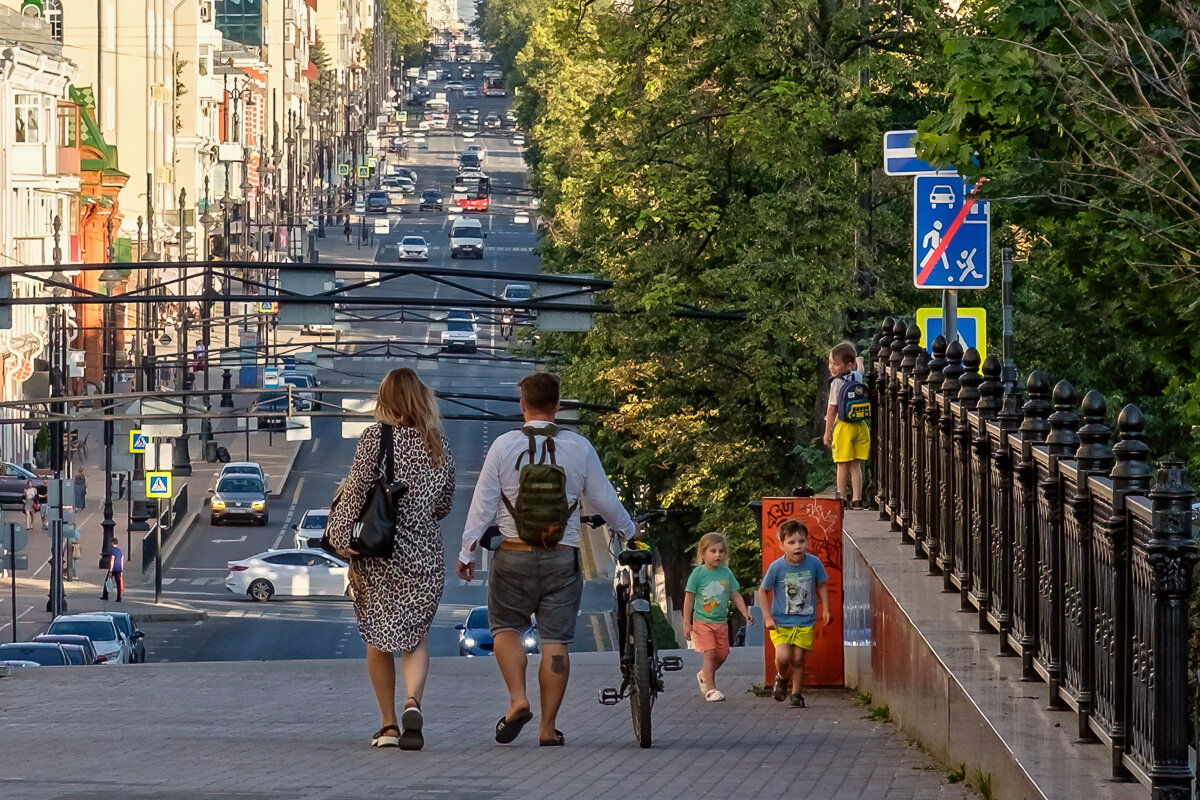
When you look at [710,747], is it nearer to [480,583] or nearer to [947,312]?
[947,312]

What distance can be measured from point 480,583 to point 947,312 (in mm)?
47528

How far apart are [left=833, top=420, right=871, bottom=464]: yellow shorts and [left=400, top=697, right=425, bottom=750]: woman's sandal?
5379 millimetres

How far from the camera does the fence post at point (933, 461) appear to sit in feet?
38.9

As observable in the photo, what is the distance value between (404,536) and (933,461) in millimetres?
3086

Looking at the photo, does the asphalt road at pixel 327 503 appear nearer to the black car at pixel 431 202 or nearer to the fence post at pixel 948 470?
the black car at pixel 431 202

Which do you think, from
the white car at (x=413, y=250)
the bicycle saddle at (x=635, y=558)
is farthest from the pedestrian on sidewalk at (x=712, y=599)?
the white car at (x=413, y=250)

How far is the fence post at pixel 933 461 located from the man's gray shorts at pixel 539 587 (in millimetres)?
2221

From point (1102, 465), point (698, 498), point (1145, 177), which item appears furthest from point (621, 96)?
point (1102, 465)

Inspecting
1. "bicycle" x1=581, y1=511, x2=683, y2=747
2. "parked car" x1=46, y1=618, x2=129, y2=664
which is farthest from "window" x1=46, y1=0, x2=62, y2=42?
"bicycle" x1=581, y1=511, x2=683, y2=747

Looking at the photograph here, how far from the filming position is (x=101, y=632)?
129 ft

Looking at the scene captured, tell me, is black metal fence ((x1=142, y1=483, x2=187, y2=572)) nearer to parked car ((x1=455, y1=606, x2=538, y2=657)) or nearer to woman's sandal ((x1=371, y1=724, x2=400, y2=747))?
parked car ((x1=455, y1=606, x2=538, y2=657))

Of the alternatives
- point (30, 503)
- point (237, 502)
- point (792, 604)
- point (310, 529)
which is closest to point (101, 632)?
point (310, 529)

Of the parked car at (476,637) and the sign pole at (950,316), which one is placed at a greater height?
the sign pole at (950,316)

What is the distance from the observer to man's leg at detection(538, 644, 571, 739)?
416 inches
